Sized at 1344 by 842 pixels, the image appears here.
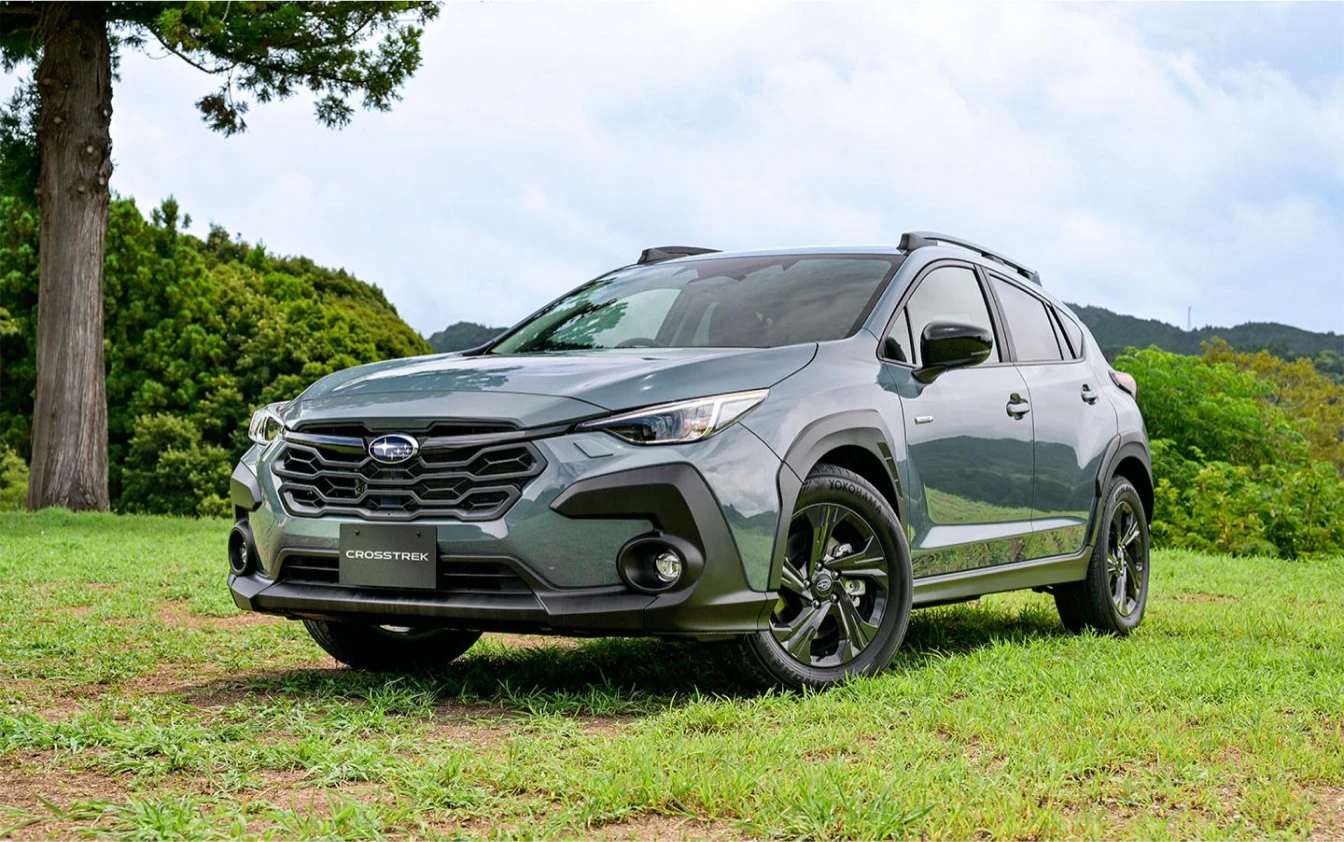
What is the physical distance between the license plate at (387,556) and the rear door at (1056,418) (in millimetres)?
3098

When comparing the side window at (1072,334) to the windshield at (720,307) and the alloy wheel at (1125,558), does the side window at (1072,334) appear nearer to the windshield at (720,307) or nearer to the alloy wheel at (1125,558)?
the alloy wheel at (1125,558)

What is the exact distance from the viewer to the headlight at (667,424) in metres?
4.76

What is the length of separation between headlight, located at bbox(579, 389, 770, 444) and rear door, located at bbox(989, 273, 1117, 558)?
2.47 metres

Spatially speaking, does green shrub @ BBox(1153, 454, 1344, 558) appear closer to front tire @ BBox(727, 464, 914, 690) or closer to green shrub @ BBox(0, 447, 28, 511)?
front tire @ BBox(727, 464, 914, 690)

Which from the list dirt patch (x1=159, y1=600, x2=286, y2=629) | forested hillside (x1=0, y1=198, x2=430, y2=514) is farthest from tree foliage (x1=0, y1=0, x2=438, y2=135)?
forested hillside (x1=0, y1=198, x2=430, y2=514)

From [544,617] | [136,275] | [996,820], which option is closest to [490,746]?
[544,617]

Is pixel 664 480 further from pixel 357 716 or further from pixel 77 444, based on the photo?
pixel 77 444

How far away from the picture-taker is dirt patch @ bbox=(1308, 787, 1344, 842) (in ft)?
11.3

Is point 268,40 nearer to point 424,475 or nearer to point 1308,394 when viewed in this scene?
point 424,475

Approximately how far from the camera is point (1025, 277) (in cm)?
776

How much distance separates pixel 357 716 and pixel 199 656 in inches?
89.4

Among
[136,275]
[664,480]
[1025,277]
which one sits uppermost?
[136,275]

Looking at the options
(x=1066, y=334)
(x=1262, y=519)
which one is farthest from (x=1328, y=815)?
(x=1262, y=519)

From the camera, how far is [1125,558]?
779 centimetres
